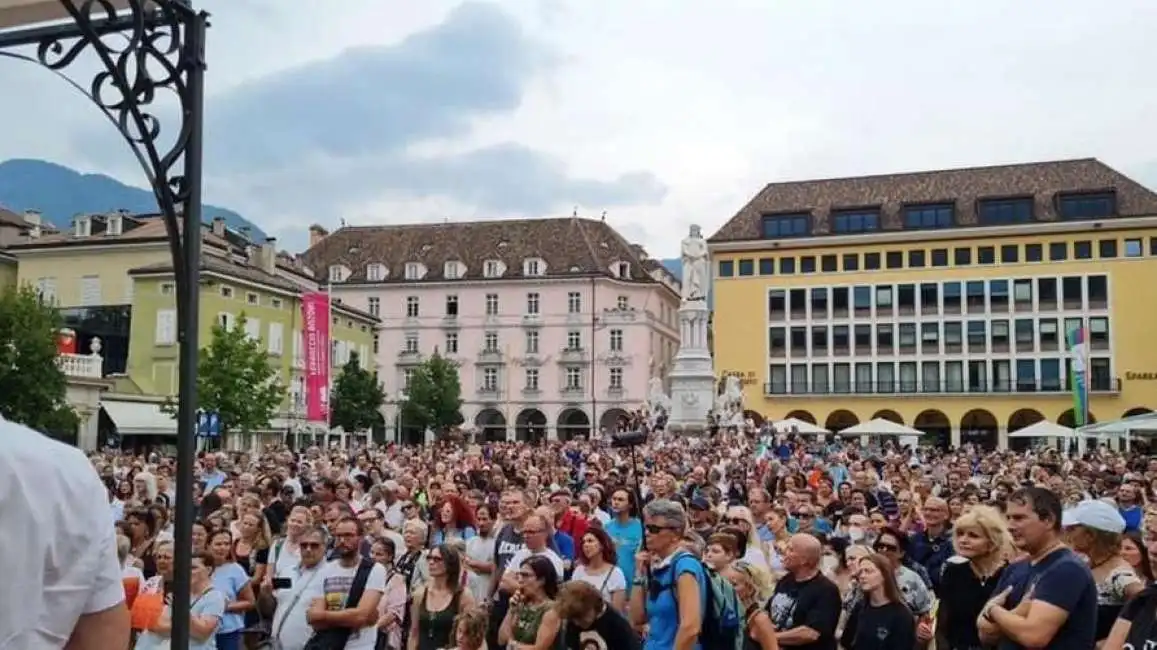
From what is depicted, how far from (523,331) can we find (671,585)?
7947 cm

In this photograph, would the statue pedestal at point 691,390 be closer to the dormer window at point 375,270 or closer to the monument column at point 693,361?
the monument column at point 693,361

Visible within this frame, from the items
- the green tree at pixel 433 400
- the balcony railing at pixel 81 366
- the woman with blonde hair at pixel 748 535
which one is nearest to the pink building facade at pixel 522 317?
the green tree at pixel 433 400

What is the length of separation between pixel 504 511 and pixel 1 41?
537cm

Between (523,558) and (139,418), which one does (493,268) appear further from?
(523,558)

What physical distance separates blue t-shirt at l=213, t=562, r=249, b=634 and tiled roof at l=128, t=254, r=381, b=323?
4842 cm

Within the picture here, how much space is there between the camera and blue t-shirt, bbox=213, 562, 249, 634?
744 centimetres

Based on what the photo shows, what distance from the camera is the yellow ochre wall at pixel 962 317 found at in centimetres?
6844

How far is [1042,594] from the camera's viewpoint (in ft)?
15.5

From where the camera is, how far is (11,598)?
6.04 feet

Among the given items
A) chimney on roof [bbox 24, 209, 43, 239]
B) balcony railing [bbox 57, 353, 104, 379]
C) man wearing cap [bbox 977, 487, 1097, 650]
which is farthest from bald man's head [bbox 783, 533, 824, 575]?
chimney on roof [bbox 24, 209, 43, 239]

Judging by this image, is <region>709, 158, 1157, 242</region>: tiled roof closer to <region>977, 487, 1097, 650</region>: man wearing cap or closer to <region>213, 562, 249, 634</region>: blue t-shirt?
<region>213, 562, 249, 634</region>: blue t-shirt

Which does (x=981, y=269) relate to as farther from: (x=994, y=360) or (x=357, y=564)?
(x=357, y=564)

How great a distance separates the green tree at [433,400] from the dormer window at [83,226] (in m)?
23.5

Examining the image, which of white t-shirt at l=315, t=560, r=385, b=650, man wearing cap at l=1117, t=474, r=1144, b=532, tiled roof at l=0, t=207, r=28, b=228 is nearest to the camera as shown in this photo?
white t-shirt at l=315, t=560, r=385, b=650
